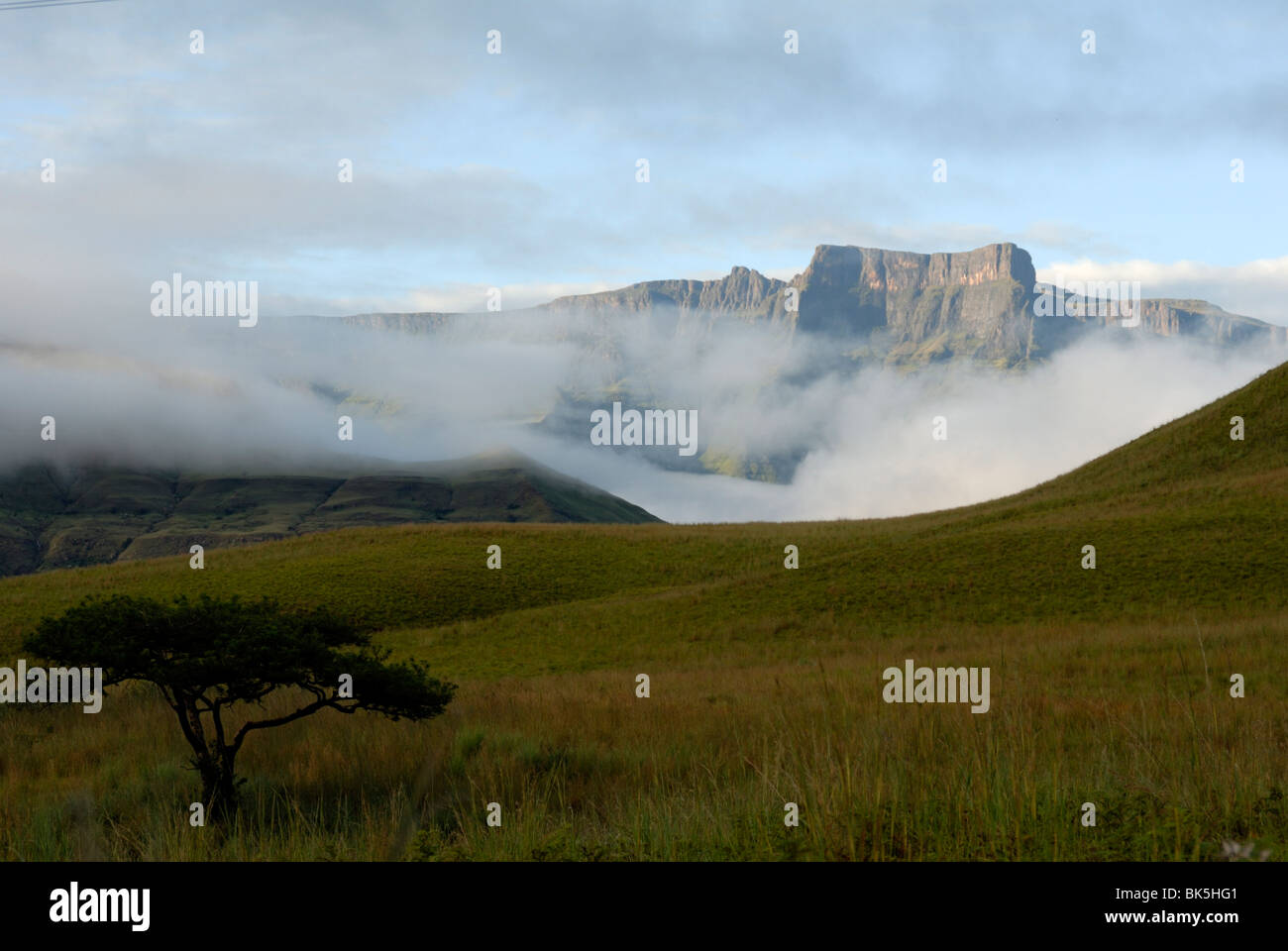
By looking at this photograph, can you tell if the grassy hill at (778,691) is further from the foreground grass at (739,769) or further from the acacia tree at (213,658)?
the acacia tree at (213,658)

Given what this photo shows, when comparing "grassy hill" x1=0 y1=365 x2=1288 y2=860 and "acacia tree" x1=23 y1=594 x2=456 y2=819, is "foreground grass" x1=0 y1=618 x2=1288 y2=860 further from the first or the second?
"acacia tree" x1=23 y1=594 x2=456 y2=819

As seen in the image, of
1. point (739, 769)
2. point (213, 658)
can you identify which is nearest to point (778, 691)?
point (739, 769)

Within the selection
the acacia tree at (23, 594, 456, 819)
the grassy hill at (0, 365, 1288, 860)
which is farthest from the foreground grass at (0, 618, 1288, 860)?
the acacia tree at (23, 594, 456, 819)

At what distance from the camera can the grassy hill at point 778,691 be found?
19.9 ft

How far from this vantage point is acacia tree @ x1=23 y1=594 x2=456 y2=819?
39.1ft

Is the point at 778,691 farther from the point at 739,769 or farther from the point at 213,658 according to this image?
the point at 213,658

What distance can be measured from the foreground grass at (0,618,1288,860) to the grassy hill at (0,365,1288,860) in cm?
6

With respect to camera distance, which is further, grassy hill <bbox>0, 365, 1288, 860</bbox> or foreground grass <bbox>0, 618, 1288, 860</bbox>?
grassy hill <bbox>0, 365, 1288, 860</bbox>

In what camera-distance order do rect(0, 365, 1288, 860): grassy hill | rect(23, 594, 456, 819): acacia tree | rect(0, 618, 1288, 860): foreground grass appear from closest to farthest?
rect(0, 618, 1288, 860): foreground grass, rect(0, 365, 1288, 860): grassy hill, rect(23, 594, 456, 819): acacia tree

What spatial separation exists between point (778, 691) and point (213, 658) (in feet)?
25.9

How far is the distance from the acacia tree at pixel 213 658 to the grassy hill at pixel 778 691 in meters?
0.80

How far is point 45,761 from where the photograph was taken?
14750 millimetres
